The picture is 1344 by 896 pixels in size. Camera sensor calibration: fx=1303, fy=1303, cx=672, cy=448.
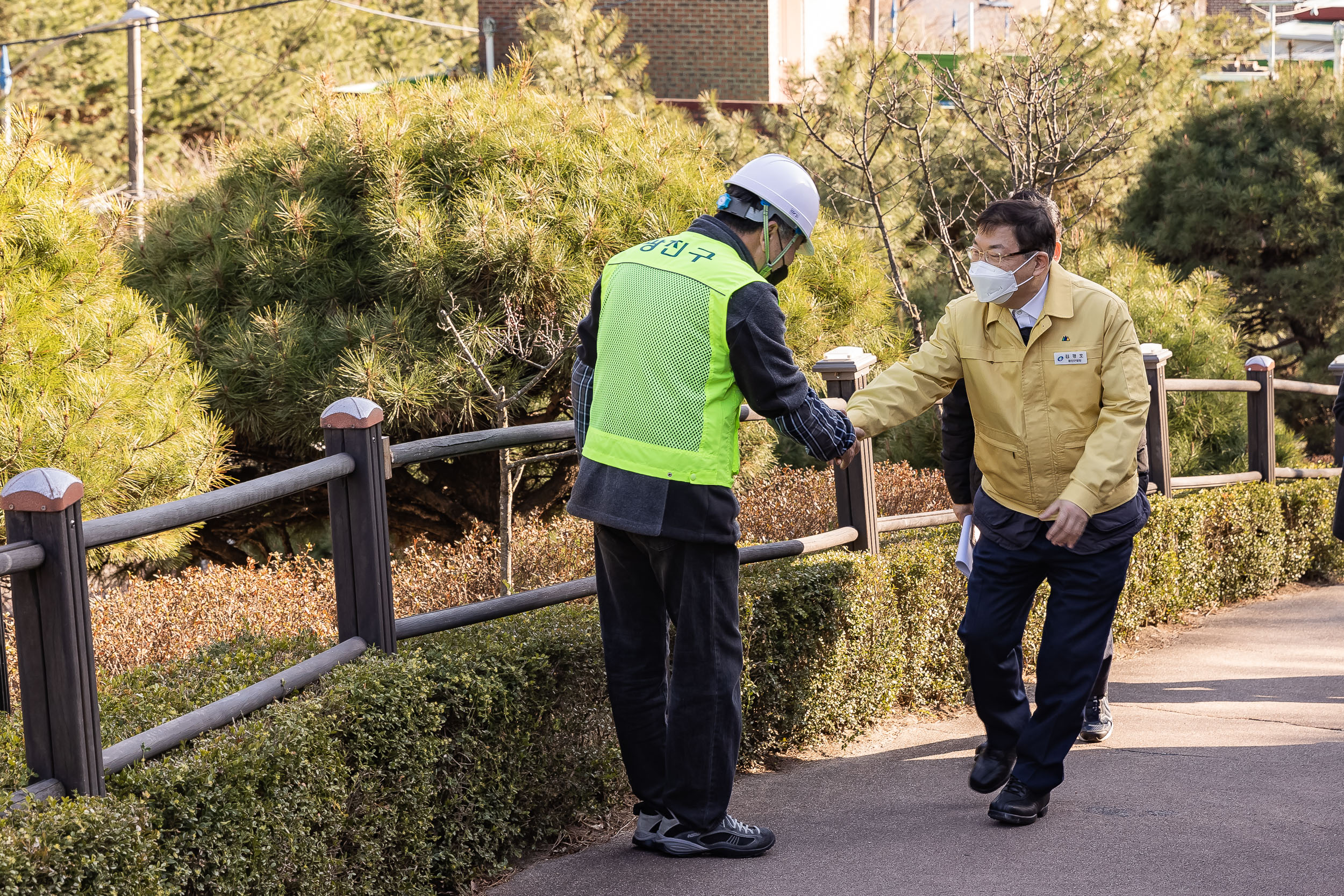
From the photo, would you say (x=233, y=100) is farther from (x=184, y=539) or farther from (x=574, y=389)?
(x=574, y=389)

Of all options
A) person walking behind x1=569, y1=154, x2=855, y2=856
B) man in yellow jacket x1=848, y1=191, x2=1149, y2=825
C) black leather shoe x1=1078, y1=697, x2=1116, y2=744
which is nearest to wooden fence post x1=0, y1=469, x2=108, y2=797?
person walking behind x1=569, y1=154, x2=855, y2=856

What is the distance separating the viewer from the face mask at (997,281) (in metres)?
3.58

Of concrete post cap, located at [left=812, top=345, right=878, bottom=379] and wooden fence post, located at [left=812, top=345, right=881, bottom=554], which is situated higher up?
concrete post cap, located at [left=812, top=345, right=878, bottom=379]

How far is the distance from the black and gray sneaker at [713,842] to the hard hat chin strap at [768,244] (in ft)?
4.76

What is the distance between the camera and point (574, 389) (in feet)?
11.4

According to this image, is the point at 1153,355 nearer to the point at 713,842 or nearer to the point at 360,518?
the point at 713,842

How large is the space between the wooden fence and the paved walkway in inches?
29.2

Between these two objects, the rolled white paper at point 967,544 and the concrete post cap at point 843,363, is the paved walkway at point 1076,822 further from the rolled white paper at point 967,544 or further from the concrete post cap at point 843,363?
the concrete post cap at point 843,363

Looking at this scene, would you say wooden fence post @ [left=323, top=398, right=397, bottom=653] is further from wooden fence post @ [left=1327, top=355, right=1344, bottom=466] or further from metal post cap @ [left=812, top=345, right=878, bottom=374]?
wooden fence post @ [left=1327, top=355, right=1344, bottom=466]

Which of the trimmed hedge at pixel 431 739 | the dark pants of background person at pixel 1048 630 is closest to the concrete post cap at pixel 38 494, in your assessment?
the trimmed hedge at pixel 431 739

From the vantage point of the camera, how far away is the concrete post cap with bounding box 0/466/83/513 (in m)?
2.26

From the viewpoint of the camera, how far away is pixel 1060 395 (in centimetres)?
358

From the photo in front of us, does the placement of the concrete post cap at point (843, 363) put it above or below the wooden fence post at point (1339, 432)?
above

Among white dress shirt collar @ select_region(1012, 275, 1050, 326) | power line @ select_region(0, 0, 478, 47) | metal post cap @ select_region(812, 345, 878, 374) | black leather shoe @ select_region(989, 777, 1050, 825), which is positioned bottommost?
black leather shoe @ select_region(989, 777, 1050, 825)
